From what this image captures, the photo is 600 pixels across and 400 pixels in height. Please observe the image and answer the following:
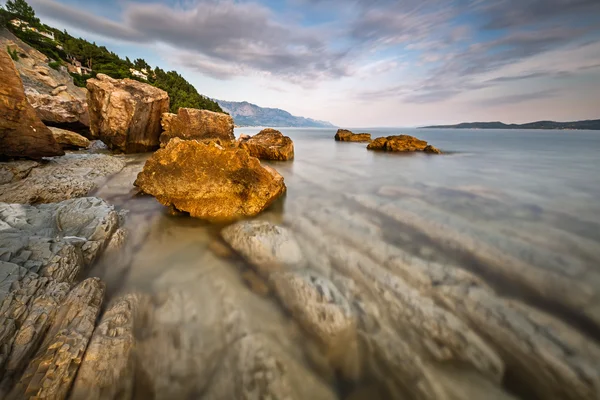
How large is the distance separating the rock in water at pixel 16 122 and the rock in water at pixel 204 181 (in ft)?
18.1

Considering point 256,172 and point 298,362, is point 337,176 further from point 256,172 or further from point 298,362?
point 298,362

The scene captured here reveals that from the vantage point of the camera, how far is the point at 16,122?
6973 millimetres

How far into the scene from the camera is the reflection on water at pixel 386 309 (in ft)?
6.82

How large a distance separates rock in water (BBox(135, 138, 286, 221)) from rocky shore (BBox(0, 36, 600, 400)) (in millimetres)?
32

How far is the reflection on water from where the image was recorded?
208 cm

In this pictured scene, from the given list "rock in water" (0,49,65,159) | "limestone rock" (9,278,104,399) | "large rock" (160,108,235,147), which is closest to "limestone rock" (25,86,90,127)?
"large rock" (160,108,235,147)

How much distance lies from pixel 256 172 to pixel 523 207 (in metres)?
7.74

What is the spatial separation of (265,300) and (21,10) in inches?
2774

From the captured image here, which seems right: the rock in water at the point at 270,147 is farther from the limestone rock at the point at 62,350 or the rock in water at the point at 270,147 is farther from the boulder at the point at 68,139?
the limestone rock at the point at 62,350

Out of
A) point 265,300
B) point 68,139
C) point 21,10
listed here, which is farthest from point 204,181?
point 21,10

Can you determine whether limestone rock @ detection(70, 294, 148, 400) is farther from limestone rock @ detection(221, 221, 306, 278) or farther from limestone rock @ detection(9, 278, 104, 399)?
limestone rock @ detection(221, 221, 306, 278)

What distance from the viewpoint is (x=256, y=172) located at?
19.7 feet

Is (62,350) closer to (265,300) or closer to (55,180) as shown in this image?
(265,300)

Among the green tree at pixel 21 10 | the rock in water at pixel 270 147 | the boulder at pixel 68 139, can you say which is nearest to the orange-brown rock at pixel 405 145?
the rock in water at pixel 270 147
